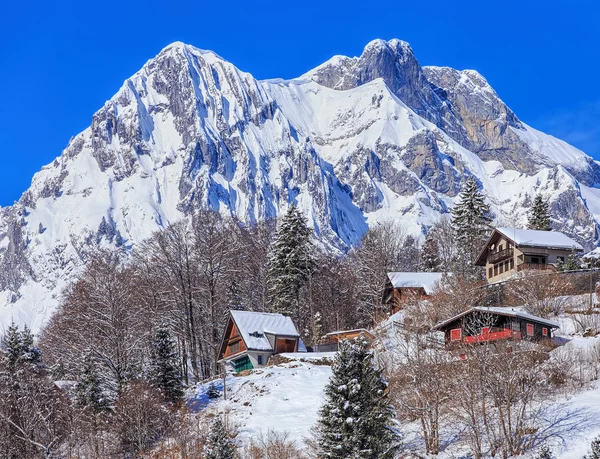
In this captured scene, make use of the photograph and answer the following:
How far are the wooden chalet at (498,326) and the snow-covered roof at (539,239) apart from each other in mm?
24155

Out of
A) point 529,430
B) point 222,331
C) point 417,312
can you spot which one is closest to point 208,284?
point 222,331

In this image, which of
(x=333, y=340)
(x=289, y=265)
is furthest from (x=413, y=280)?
(x=333, y=340)

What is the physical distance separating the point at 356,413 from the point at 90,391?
21.1m

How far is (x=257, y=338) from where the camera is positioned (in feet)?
208

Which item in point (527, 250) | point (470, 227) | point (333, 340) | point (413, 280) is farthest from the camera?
point (470, 227)

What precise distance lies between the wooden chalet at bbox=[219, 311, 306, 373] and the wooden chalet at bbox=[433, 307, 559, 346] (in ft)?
52.5

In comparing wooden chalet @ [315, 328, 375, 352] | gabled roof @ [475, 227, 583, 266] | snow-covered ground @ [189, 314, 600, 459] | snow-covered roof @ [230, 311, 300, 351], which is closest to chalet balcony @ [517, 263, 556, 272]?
gabled roof @ [475, 227, 583, 266]

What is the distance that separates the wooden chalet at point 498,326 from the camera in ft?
160

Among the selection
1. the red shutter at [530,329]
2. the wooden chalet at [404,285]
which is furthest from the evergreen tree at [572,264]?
the red shutter at [530,329]

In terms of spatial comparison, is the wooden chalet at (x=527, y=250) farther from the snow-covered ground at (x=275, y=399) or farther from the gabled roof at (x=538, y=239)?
the snow-covered ground at (x=275, y=399)

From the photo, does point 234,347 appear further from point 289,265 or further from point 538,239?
point 538,239

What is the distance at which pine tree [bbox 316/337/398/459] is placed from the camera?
1348 inches

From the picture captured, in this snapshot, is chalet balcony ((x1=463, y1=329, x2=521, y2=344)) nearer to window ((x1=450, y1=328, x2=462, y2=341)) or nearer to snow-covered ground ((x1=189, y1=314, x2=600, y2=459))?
window ((x1=450, y1=328, x2=462, y2=341))

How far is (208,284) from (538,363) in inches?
1313
